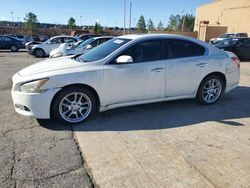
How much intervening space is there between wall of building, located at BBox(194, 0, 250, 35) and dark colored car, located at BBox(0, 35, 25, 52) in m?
27.6

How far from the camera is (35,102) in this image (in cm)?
444

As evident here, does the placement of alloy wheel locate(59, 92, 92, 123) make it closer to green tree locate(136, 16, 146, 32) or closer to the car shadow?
the car shadow

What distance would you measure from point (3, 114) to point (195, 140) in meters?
3.67

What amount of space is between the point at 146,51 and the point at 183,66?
84 cm

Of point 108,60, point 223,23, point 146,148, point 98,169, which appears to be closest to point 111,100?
point 108,60

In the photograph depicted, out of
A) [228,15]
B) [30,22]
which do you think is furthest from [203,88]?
[30,22]

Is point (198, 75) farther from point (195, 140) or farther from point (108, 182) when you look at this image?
point (108, 182)

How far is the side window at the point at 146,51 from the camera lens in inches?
202

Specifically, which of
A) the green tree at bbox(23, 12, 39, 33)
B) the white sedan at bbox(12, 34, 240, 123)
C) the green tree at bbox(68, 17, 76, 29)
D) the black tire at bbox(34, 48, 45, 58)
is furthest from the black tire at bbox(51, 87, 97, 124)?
the green tree at bbox(68, 17, 76, 29)

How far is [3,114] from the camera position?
211 inches

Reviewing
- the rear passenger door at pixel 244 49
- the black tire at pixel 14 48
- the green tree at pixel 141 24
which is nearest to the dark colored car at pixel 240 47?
the rear passenger door at pixel 244 49

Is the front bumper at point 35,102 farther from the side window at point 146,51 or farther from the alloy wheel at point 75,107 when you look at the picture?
the side window at point 146,51

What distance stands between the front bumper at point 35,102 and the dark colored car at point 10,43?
22.2m

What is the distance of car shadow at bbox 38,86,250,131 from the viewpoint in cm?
472
